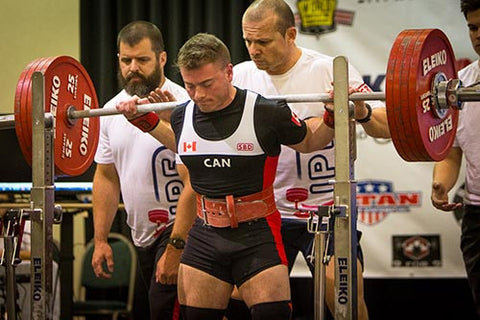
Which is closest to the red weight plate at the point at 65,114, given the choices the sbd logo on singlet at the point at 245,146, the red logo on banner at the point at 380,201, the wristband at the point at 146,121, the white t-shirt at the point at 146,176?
the white t-shirt at the point at 146,176

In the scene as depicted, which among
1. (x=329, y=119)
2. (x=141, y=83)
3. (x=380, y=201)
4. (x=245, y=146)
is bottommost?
(x=380, y=201)

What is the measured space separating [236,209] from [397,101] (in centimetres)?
79

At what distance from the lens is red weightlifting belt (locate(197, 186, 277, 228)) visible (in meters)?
3.45

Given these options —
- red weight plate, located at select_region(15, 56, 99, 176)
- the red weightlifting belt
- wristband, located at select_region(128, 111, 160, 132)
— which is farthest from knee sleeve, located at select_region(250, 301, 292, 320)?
red weight plate, located at select_region(15, 56, 99, 176)

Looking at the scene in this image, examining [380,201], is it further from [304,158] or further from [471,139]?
[304,158]

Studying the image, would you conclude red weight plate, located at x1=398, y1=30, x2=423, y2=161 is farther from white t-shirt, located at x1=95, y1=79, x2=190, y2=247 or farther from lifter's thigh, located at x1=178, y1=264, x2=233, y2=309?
white t-shirt, located at x1=95, y1=79, x2=190, y2=247

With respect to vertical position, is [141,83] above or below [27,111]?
above

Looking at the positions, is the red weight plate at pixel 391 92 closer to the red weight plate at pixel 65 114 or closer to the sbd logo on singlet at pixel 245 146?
the sbd logo on singlet at pixel 245 146

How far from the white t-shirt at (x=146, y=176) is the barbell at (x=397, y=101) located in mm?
193

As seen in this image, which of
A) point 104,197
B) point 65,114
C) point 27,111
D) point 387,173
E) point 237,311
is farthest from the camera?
point 387,173

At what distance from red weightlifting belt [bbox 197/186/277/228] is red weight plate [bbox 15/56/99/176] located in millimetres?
751

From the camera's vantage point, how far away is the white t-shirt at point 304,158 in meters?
3.99

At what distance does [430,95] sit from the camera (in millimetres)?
3248

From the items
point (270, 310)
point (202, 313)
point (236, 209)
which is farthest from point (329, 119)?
point (202, 313)
